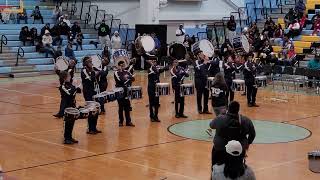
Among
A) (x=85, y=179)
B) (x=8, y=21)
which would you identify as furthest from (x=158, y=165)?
(x=8, y=21)

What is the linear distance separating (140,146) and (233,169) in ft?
23.2

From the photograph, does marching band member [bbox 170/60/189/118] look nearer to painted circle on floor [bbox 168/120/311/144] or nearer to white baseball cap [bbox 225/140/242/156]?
painted circle on floor [bbox 168/120/311/144]

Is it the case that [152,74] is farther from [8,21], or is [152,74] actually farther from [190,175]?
[8,21]

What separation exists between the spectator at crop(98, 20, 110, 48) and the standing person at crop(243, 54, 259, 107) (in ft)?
49.2

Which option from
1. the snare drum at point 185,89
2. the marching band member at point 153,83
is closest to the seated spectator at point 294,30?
the snare drum at point 185,89

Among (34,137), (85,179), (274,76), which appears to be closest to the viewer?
(85,179)

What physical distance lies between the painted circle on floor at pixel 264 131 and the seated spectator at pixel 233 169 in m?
7.46

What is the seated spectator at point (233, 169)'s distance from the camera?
609cm

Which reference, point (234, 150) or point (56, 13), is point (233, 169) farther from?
point (56, 13)

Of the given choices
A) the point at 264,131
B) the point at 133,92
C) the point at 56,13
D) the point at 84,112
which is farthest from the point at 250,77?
the point at 56,13

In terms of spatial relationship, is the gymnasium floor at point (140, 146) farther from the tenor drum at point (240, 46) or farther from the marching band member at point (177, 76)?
the tenor drum at point (240, 46)

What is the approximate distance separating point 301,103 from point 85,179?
11.4 m

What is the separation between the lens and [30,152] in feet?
40.8

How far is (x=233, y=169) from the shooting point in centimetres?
613
